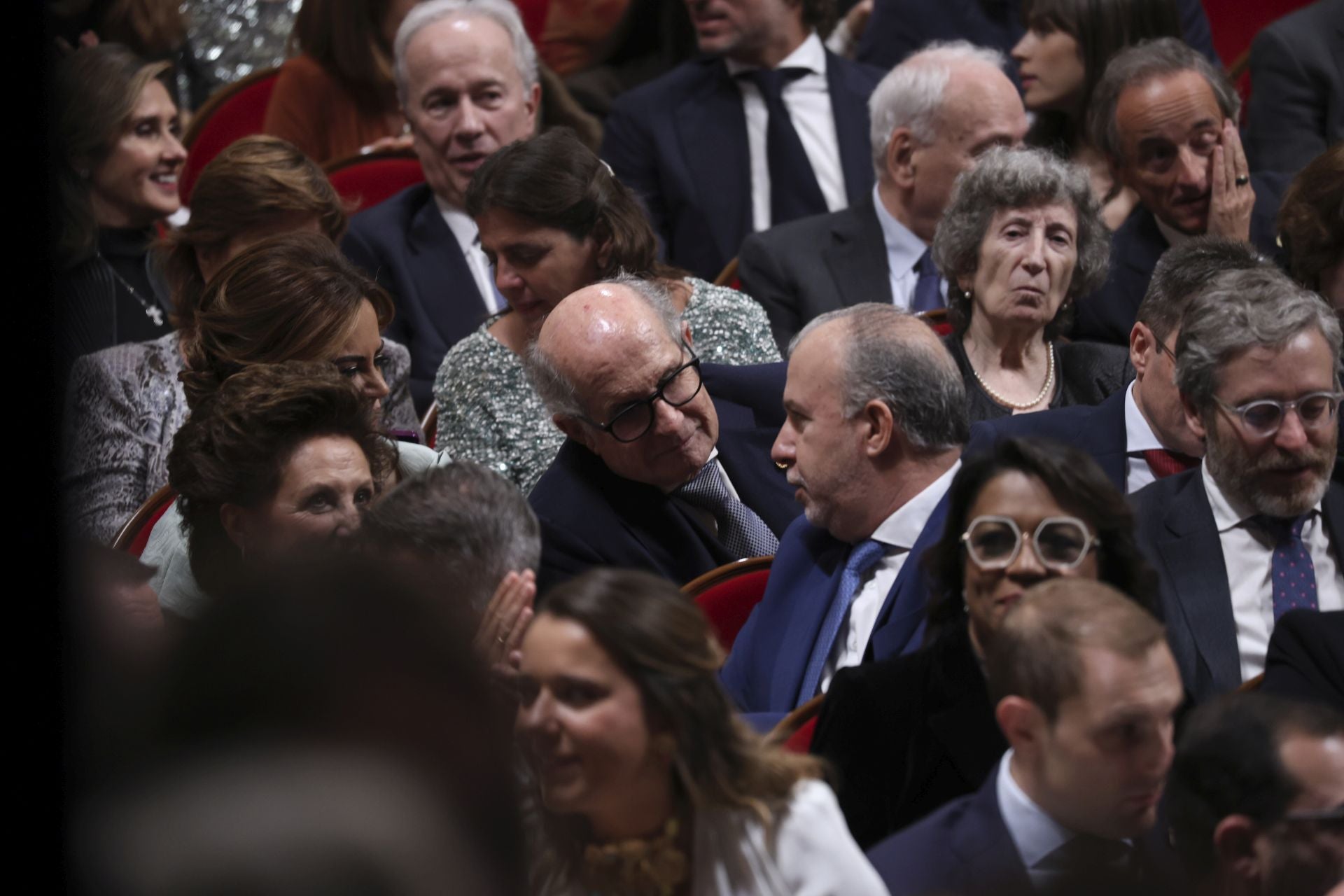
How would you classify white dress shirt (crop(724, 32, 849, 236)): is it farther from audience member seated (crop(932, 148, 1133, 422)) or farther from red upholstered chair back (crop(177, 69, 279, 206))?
red upholstered chair back (crop(177, 69, 279, 206))

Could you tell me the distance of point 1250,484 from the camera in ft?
7.88

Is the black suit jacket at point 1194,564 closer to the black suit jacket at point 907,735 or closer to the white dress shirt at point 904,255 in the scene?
the black suit jacket at point 907,735

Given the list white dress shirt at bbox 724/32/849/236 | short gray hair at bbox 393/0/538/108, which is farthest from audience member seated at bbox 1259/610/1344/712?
short gray hair at bbox 393/0/538/108

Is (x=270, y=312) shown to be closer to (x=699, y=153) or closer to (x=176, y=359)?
(x=176, y=359)

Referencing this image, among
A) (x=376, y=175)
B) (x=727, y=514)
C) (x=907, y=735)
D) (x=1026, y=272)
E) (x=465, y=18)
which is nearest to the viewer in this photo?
(x=907, y=735)

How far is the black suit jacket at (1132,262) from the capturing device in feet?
10.6

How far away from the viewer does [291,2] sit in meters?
4.66

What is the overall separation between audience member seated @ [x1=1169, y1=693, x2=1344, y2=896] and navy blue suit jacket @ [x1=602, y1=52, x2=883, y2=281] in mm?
2305

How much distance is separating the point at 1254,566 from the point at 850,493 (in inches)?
23.1

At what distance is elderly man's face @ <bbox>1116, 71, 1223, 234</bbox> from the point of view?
3.27 meters

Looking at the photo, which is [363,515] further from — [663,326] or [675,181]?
[675,181]

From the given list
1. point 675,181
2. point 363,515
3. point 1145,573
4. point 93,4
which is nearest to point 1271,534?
point 1145,573

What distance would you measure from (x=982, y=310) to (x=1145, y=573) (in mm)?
1219

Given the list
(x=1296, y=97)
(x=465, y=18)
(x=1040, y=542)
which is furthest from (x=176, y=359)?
(x=1296, y=97)
